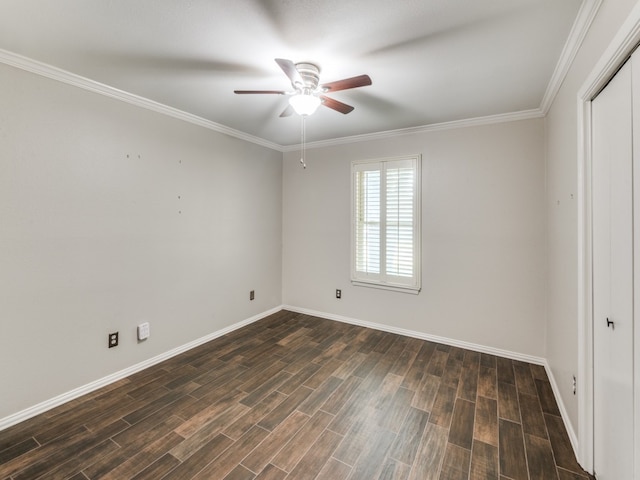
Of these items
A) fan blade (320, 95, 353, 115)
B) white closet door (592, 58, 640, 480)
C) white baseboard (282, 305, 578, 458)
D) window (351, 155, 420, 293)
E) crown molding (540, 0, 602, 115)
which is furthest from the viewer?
window (351, 155, 420, 293)

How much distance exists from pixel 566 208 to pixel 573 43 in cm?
102

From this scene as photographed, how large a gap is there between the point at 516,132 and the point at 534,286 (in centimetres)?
156

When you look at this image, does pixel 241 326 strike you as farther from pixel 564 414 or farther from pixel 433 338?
pixel 564 414

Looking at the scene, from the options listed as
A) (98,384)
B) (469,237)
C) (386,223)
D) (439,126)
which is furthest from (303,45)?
(98,384)

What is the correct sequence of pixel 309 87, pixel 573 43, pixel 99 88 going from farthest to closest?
1. pixel 99 88
2. pixel 309 87
3. pixel 573 43

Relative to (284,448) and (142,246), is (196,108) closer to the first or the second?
(142,246)

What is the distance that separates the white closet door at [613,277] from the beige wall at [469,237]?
146 centimetres

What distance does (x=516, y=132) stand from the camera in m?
2.92

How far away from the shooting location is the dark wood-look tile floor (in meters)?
1.65

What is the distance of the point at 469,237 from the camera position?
3.17 metres

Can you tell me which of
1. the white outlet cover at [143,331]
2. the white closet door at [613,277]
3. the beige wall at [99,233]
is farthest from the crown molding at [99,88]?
the white closet door at [613,277]

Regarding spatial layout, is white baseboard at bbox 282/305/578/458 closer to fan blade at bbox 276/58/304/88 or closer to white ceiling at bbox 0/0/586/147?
white ceiling at bbox 0/0/586/147

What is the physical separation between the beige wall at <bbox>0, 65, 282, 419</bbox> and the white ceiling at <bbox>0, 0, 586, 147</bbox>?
0.42 metres

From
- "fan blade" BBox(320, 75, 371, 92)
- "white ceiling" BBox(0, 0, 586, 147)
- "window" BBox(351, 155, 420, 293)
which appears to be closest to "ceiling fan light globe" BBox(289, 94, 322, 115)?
"fan blade" BBox(320, 75, 371, 92)
